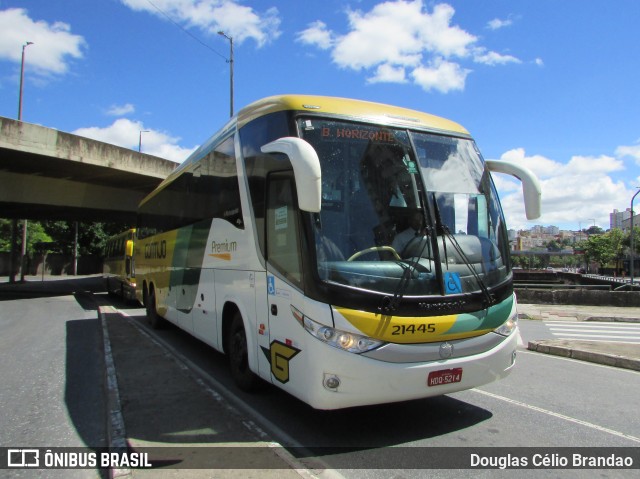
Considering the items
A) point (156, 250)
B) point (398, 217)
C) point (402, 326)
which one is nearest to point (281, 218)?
point (398, 217)

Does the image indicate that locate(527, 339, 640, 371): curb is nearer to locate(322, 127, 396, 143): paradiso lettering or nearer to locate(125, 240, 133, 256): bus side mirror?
locate(322, 127, 396, 143): paradiso lettering

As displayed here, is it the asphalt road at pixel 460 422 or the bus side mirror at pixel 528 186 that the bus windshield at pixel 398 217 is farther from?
the asphalt road at pixel 460 422

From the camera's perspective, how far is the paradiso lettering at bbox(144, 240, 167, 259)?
1081 cm

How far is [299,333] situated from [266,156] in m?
2.03

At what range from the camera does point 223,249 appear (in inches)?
261

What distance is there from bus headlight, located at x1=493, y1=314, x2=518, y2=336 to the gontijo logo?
3.28 metres

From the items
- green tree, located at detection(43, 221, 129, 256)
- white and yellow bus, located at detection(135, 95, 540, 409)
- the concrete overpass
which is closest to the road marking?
white and yellow bus, located at detection(135, 95, 540, 409)

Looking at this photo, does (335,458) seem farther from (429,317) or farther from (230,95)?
(230,95)

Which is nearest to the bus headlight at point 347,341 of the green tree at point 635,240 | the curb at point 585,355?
the curb at point 585,355

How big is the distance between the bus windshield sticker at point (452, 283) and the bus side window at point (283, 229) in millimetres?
1403

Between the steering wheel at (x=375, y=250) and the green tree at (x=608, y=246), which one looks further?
the green tree at (x=608, y=246)

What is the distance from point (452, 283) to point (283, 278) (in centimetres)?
166

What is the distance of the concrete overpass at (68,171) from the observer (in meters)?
19.1

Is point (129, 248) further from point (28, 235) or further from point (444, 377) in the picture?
point (28, 235)
